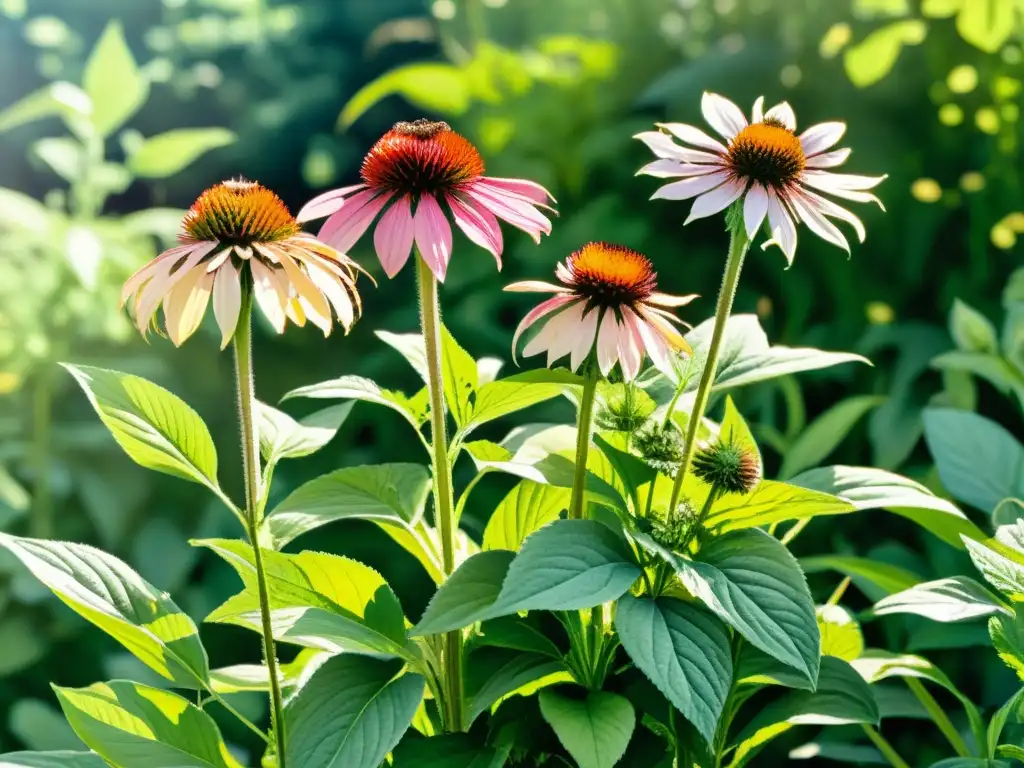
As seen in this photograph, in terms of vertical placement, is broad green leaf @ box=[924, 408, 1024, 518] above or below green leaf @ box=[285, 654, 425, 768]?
above

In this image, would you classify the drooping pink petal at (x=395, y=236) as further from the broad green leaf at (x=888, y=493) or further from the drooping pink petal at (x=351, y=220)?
the broad green leaf at (x=888, y=493)

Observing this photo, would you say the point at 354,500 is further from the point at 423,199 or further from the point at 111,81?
the point at 111,81

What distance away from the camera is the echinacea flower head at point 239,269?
0.61 m

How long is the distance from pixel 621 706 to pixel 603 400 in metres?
→ 0.21

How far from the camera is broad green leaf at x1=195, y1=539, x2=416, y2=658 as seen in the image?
2.33 ft

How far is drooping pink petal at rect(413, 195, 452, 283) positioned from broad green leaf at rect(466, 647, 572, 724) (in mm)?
271

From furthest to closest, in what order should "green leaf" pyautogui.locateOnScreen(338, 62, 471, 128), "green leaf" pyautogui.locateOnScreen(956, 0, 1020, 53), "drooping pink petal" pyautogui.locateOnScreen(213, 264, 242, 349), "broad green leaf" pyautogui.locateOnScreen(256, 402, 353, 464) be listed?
1. "green leaf" pyautogui.locateOnScreen(338, 62, 471, 128)
2. "green leaf" pyautogui.locateOnScreen(956, 0, 1020, 53)
3. "broad green leaf" pyautogui.locateOnScreen(256, 402, 353, 464)
4. "drooping pink petal" pyautogui.locateOnScreen(213, 264, 242, 349)

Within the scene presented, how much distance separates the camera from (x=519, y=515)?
0.85 m

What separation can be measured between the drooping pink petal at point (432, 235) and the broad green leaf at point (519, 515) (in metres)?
0.25

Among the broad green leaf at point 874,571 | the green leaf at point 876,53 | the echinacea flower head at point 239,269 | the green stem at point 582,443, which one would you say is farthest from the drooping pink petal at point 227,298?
the green leaf at point 876,53

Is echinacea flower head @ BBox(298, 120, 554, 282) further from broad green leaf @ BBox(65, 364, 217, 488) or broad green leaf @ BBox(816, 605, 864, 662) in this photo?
broad green leaf @ BBox(816, 605, 864, 662)

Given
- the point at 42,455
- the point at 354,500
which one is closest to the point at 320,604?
the point at 354,500

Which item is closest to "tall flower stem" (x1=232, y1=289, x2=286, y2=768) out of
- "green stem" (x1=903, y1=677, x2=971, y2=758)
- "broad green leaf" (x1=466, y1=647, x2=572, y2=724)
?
"broad green leaf" (x1=466, y1=647, x2=572, y2=724)

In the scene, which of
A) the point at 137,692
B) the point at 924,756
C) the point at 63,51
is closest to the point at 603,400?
the point at 137,692
